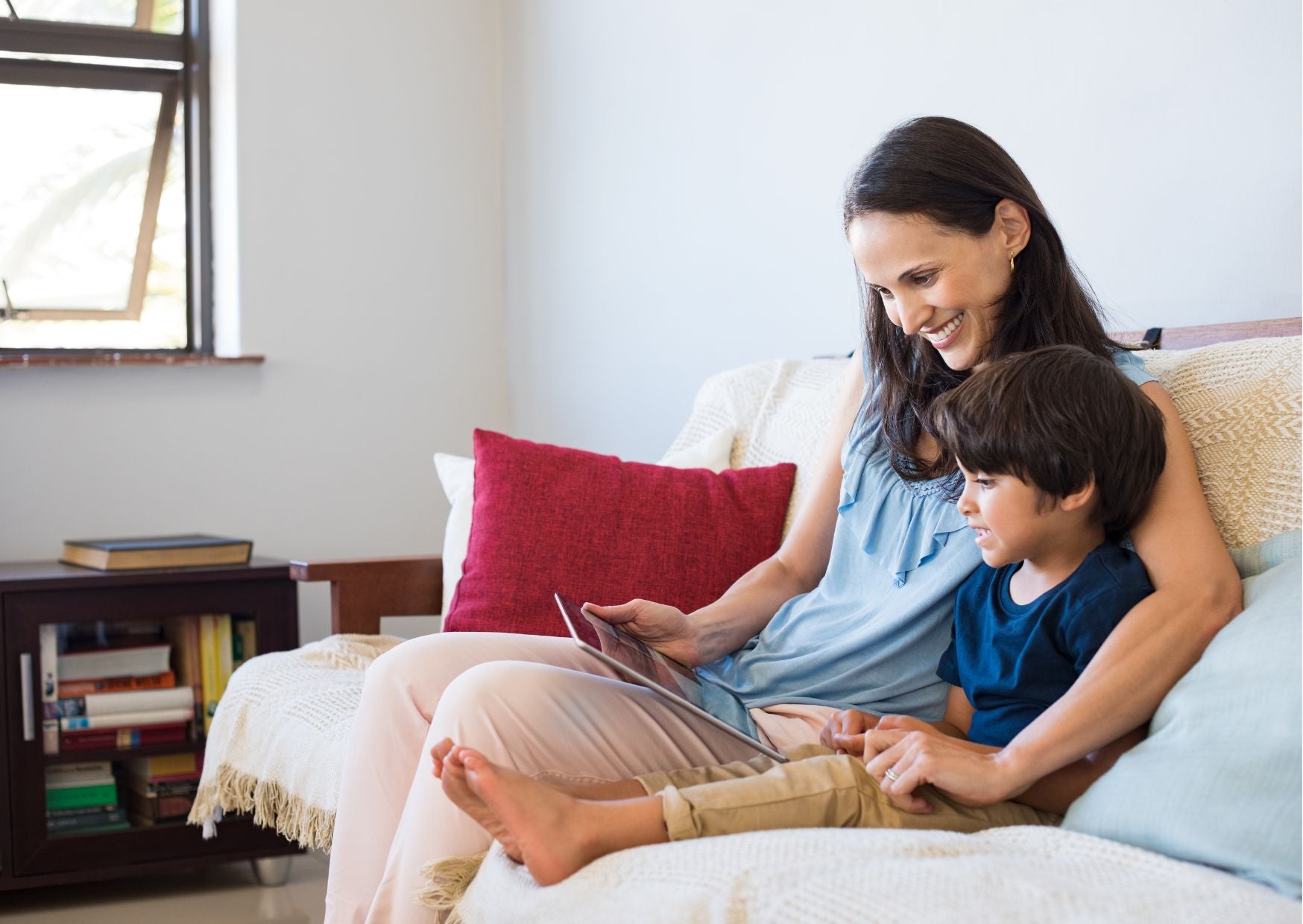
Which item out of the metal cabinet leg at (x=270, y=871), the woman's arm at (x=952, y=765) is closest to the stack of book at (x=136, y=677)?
the metal cabinet leg at (x=270, y=871)

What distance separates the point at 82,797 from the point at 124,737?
120 millimetres

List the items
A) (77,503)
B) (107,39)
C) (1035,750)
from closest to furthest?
(1035,750) → (77,503) → (107,39)

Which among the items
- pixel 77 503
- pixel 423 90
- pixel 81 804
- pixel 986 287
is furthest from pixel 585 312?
pixel 986 287

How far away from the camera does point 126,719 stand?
235cm

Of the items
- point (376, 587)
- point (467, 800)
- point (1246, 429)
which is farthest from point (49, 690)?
point (1246, 429)

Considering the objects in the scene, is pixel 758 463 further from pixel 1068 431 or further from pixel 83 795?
pixel 83 795

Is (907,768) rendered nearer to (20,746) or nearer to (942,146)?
(942,146)

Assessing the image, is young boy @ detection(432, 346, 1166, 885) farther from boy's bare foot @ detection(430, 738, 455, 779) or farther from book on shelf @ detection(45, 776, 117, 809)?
book on shelf @ detection(45, 776, 117, 809)

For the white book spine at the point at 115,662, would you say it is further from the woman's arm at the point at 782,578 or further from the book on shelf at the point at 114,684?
the woman's arm at the point at 782,578

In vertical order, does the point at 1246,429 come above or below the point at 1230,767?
above

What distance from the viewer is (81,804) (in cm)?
233

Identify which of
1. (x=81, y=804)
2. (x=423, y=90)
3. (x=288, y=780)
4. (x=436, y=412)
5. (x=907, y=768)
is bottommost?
(x=81, y=804)

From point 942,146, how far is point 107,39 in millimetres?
2425

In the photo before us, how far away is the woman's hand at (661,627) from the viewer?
4.73ft
